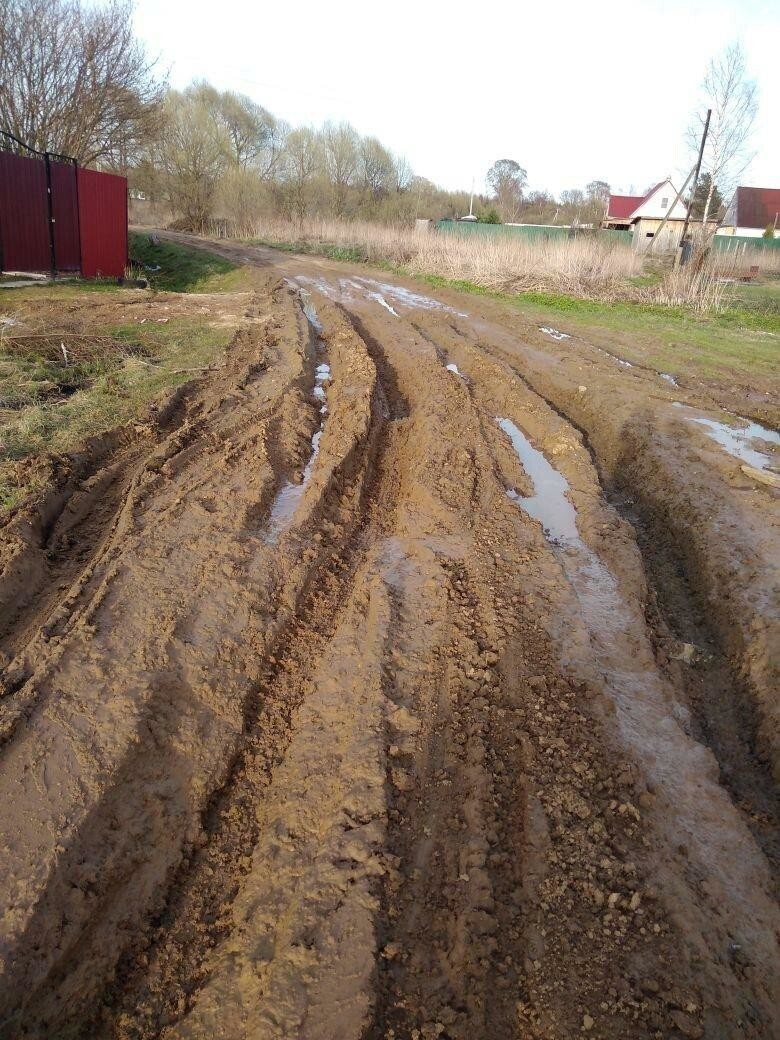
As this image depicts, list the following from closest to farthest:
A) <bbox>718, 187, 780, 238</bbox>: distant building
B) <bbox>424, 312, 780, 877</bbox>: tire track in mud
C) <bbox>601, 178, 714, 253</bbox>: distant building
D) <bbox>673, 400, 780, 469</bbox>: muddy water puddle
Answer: <bbox>424, 312, 780, 877</bbox>: tire track in mud
<bbox>673, 400, 780, 469</bbox>: muddy water puddle
<bbox>601, 178, 714, 253</bbox>: distant building
<bbox>718, 187, 780, 238</bbox>: distant building

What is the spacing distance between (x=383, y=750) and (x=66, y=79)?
82.3ft

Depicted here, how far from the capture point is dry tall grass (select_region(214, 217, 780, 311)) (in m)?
17.2

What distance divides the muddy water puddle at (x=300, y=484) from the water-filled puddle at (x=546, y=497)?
2095 mm

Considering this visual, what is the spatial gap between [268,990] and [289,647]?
77.4 inches

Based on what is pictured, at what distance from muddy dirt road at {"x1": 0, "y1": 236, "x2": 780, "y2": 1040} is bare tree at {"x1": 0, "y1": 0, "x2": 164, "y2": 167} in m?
20.0

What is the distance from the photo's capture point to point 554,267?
62.0 feet

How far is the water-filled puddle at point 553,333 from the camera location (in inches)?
512

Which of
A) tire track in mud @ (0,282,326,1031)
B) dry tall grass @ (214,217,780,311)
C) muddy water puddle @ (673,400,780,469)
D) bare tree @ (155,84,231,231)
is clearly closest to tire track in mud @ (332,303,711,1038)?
tire track in mud @ (0,282,326,1031)

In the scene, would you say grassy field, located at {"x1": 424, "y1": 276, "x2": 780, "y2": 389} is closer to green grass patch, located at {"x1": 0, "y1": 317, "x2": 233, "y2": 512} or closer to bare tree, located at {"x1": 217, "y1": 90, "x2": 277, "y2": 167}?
green grass patch, located at {"x1": 0, "y1": 317, "x2": 233, "y2": 512}

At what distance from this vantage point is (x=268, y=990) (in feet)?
6.96

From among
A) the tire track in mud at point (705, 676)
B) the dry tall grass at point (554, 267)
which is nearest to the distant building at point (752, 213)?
the dry tall grass at point (554, 267)

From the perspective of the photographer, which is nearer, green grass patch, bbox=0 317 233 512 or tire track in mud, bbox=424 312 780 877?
tire track in mud, bbox=424 312 780 877

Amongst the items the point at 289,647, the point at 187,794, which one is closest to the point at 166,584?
the point at 289,647

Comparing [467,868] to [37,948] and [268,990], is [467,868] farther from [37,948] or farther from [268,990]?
[37,948]
